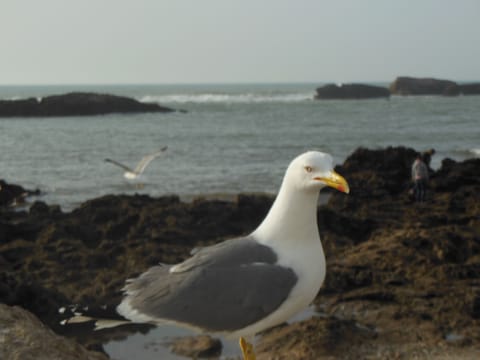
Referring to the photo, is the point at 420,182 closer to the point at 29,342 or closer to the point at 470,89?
the point at 29,342

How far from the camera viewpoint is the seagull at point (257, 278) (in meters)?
2.97

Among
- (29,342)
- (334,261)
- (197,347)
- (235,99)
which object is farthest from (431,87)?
(29,342)

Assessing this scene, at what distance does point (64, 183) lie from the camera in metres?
14.3

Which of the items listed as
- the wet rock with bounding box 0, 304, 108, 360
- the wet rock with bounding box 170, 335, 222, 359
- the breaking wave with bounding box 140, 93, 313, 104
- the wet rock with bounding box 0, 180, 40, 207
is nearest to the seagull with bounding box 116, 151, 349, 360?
the wet rock with bounding box 0, 304, 108, 360

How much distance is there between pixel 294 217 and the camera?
10.0ft

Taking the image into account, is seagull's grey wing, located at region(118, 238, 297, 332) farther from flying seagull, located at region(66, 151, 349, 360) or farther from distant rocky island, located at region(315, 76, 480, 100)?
distant rocky island, located at region(315, 76, 480, 100)

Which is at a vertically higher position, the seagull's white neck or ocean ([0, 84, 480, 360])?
the seagull's white neck

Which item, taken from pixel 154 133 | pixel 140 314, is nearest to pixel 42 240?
pixel 140 314

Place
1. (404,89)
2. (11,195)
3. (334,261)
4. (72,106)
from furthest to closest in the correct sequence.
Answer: (404,89)
(72,106)
(11,195)
(334,261)

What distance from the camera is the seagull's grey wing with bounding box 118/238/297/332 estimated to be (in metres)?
2.97

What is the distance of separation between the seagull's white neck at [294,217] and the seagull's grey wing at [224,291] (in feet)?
0.41

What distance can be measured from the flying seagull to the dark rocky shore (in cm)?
88

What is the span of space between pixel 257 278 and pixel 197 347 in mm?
1610

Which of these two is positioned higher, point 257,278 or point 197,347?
point 257,278
